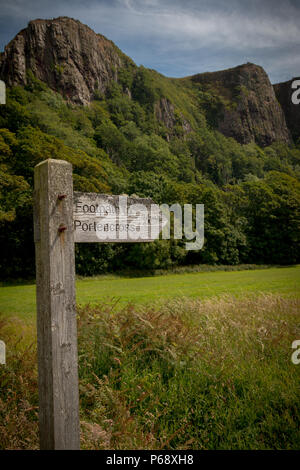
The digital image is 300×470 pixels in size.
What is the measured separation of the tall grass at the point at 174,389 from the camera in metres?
2.61

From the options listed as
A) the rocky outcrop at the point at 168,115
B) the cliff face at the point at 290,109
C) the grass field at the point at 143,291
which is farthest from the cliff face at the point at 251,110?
the grass field at the point at 143,291

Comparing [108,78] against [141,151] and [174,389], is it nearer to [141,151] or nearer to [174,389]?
[141,151]

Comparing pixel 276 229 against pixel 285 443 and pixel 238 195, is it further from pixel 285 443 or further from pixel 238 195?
pixel 285 443

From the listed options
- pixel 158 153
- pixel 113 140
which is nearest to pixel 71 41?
pixel 113 140

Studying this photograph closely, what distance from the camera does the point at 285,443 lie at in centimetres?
255

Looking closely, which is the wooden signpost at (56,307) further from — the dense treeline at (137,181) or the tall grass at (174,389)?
the dense treeline at (137,181)

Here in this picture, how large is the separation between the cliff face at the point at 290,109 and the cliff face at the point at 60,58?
185 ft

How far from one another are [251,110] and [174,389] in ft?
398

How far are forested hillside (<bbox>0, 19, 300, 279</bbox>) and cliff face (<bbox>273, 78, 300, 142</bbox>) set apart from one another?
2.28 m

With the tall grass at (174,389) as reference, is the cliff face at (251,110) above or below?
above

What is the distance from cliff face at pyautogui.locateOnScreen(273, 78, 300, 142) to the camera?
89.6 metres

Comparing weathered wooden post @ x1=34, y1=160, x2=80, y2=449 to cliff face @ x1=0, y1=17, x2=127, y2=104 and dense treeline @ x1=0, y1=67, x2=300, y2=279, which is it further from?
cliff face @ x1=0, y1=17, x2=127, y2=104

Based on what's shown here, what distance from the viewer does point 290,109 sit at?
97.7m

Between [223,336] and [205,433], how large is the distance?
5.90 ft
